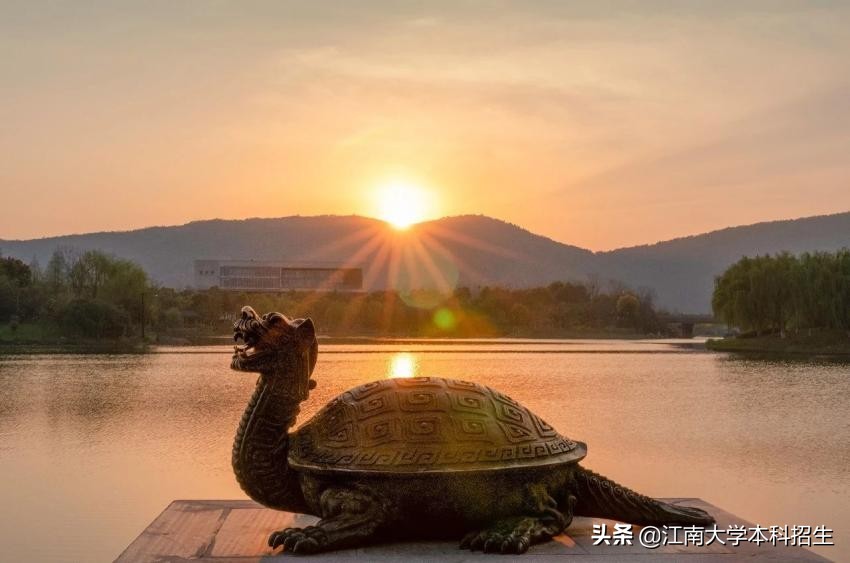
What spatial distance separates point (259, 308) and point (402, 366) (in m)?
43.1

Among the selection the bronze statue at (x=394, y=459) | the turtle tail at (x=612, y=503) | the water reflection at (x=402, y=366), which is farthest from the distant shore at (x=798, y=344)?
the bronze statue at (x=394, y=459)

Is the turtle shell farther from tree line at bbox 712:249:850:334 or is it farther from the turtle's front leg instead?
tree line at bbox 712:249:850:334

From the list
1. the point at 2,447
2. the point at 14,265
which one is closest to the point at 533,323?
the point at 14,265

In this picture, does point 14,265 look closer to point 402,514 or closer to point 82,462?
point 82,462

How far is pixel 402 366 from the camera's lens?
34.6 metres

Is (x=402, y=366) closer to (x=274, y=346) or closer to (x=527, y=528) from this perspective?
(x=274, y=346)

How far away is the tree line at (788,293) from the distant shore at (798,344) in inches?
18.6

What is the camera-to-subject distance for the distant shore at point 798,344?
47938 mm

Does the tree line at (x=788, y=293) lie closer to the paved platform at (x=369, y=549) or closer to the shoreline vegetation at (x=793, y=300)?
the shoreline vegetation at (x=793, y=300)

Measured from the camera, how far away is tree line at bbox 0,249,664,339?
52.4 metres

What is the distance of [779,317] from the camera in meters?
50.1

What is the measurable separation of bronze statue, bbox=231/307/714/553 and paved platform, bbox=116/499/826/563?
11 cm

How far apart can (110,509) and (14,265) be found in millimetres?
55533

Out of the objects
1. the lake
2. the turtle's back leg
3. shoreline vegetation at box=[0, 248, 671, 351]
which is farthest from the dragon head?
shoreline vegetation at box=[0, 248, 671, 351]
